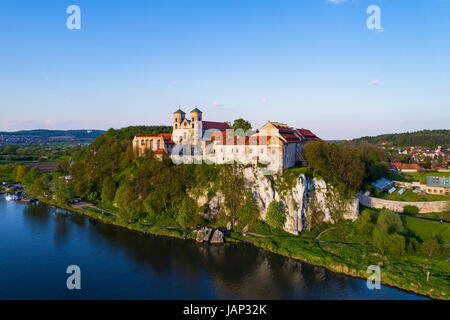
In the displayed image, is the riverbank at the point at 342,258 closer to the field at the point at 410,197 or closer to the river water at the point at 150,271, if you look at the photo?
the river water at the point at 150,271

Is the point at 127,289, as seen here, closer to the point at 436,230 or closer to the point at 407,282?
the point at 407,282

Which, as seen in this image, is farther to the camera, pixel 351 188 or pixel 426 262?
pixel 351 188

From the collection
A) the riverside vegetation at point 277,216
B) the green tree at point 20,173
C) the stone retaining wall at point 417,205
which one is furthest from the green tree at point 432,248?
the green tree at point 20,173

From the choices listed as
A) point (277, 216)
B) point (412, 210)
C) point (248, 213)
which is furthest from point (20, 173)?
point (412, 210)

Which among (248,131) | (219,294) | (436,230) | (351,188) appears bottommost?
(219,294)

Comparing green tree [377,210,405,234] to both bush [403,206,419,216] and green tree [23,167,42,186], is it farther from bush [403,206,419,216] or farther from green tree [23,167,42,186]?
green tree [23,167,42,186]

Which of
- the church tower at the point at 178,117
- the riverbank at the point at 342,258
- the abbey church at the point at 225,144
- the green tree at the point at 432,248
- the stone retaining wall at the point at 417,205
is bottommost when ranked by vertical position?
the riverbank at the point at 342,258
